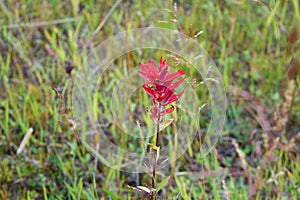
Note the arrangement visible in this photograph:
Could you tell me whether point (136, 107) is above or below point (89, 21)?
below

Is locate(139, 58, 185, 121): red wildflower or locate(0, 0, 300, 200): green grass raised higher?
locate(139, 58, 185, 121): red wildflower

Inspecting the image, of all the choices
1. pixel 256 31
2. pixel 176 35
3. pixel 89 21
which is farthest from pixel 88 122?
pixel 256 31

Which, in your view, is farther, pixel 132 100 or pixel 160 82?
pixel 132 100

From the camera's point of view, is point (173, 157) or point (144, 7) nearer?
point (173, 157)

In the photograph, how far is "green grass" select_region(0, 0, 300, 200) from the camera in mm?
1933

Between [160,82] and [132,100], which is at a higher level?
[160,82]

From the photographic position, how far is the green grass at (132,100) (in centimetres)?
193

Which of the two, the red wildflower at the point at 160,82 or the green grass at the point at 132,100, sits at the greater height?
the red wildflower at the point at 160,82

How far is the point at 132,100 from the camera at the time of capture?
228cm

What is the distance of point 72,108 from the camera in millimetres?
2023

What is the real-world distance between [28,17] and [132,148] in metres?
1.07

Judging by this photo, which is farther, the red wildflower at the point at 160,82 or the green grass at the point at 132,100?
the green grass at the point at 132,100

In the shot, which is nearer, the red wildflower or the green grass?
the red wildflower

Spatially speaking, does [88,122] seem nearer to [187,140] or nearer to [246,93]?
[187,140]
